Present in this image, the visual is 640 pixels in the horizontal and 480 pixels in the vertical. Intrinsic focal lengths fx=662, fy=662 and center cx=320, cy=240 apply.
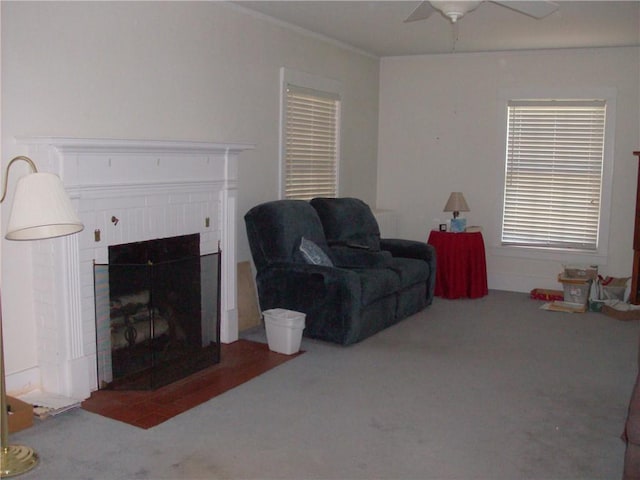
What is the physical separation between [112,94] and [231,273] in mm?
1472

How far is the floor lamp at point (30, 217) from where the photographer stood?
264 centimetres

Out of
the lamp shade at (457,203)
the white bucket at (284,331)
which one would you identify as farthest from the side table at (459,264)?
the white bucket at (284,331)

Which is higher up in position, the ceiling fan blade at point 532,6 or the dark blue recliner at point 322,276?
the ceiling fan blade at point 532,6

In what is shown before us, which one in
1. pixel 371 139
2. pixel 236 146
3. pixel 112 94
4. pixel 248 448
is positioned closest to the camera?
pixel 248 448

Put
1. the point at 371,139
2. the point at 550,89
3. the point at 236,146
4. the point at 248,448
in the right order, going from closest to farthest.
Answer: the point at 248,448, the point at 236,146, the point at 550,89, the point at 371,139

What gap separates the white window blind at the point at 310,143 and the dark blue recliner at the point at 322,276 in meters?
0.47

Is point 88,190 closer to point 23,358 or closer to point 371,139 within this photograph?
point 23,358

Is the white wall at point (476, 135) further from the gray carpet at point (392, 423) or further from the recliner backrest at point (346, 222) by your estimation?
the gray carpet at point (392, 423)

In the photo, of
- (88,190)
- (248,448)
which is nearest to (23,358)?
(88,190)

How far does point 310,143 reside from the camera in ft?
19.5

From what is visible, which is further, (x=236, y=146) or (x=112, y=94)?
(x=236, y=146)

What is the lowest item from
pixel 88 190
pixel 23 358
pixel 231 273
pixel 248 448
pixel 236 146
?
pixel 248 448

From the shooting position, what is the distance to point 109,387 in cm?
372

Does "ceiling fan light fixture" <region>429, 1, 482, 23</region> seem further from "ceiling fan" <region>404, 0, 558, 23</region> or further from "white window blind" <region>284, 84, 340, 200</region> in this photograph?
"white window blind" <region>284, 84, 340, 200</region>
